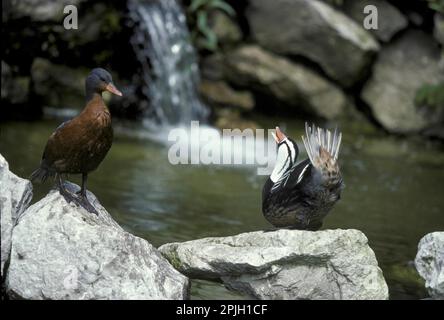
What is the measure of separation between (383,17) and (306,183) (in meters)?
8.52

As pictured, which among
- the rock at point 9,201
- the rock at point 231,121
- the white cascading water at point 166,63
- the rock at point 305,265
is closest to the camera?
the rock at point 9,201

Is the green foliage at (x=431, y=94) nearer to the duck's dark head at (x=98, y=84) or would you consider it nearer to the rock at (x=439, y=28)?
the rock at (x=439, y=28)

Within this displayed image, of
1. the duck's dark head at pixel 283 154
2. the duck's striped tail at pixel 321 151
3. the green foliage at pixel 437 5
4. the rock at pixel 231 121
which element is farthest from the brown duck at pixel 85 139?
the green foliage at pixel 437 5

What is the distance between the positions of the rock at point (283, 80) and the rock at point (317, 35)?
0.70 feet

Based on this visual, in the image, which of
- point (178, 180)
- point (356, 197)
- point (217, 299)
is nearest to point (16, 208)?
point (217, 299)

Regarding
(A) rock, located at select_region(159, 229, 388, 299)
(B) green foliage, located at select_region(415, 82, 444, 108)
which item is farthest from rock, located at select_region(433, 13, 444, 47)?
(A) rock, located at select_region(159, 229, 388, 299)

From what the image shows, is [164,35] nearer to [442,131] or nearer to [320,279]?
[442,131]

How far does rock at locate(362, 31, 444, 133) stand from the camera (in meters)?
11.8

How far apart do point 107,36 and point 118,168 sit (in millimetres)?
3875

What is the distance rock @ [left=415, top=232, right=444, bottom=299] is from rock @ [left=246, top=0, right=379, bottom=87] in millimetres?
7542

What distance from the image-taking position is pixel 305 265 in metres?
4.01

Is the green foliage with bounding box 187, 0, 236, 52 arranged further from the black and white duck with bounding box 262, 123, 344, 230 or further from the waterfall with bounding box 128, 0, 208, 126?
the black and white duck with bounding box 262, 123, 344, 230

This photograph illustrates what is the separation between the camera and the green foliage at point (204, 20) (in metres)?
11.9

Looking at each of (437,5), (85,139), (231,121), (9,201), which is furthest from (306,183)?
(437,5)
